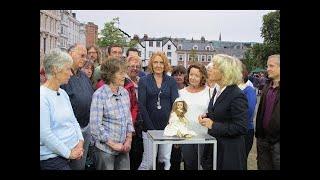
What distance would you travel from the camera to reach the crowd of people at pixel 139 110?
11.4ft

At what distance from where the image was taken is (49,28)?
4160mm

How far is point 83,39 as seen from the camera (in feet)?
14.4

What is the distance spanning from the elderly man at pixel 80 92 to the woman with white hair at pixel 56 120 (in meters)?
0.40

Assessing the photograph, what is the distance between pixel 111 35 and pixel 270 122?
1.95 metres

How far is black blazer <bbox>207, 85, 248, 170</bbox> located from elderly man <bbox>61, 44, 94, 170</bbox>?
1223 millimetres

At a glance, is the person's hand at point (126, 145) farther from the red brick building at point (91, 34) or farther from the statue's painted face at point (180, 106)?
the red brick building at point (91, 34)

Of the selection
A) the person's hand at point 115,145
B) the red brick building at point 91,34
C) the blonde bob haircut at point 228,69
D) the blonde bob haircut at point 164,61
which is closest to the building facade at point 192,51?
the blonde bob haircut at point 164,61

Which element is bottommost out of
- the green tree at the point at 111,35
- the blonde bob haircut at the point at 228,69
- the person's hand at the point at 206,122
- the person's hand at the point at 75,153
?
the person's hand at the point at 75,153

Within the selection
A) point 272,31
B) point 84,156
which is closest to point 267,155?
point 272,31

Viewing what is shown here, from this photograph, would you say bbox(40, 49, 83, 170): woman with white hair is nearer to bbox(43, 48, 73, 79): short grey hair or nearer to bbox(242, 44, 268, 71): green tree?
bbox(43, 48, 73, 79): short grey hair

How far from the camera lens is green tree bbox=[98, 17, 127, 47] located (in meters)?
4.34

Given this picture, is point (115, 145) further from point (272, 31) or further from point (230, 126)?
point (272, 31)

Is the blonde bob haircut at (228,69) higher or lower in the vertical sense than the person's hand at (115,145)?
higher
